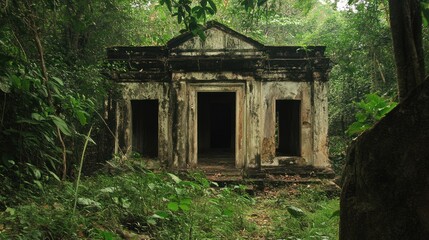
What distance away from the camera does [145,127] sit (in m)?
11.0

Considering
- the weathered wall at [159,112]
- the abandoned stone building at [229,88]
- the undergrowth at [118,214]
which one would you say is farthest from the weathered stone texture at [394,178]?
the weathered wall at [159,112]

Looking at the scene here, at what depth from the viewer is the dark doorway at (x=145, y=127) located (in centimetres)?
998

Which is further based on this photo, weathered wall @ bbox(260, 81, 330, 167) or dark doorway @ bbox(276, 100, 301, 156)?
dark doorway @ bbox(276, 100, 301, 156)

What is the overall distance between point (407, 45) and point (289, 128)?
9.13m

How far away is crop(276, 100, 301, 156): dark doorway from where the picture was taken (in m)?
9.76

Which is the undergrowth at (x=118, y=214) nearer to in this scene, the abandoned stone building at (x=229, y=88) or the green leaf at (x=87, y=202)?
the green leaf at (x=87, y=202)

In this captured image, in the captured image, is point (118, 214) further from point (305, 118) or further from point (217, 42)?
point (305, 118)

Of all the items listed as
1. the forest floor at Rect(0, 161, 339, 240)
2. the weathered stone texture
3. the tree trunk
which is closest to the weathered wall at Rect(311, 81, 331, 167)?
the forest floor at Rect(0, 161, 339, 240)

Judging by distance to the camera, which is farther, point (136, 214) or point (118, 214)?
point (136, 214)

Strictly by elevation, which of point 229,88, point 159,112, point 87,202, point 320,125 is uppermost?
point 229,88

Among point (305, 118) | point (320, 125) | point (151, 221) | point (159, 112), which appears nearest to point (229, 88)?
point (159, 112)

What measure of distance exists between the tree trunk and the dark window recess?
1043 centimetres

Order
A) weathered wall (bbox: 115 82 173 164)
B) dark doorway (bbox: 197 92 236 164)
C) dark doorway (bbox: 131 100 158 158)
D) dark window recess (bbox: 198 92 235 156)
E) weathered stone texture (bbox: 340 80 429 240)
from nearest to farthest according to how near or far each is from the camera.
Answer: weathered stone texture (bbox: 340 80 429 240) → weathered wall (bbox: 115 82 173 164) → dark doorway (bbox: 131 100 158 158) → dark doorway (bbox: 197 92 236 164) → dark window recess (bbox: 198 92 235 156)

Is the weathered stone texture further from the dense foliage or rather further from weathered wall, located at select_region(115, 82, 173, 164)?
weathered wall, located at select_region(115, 82, 173, 164)
